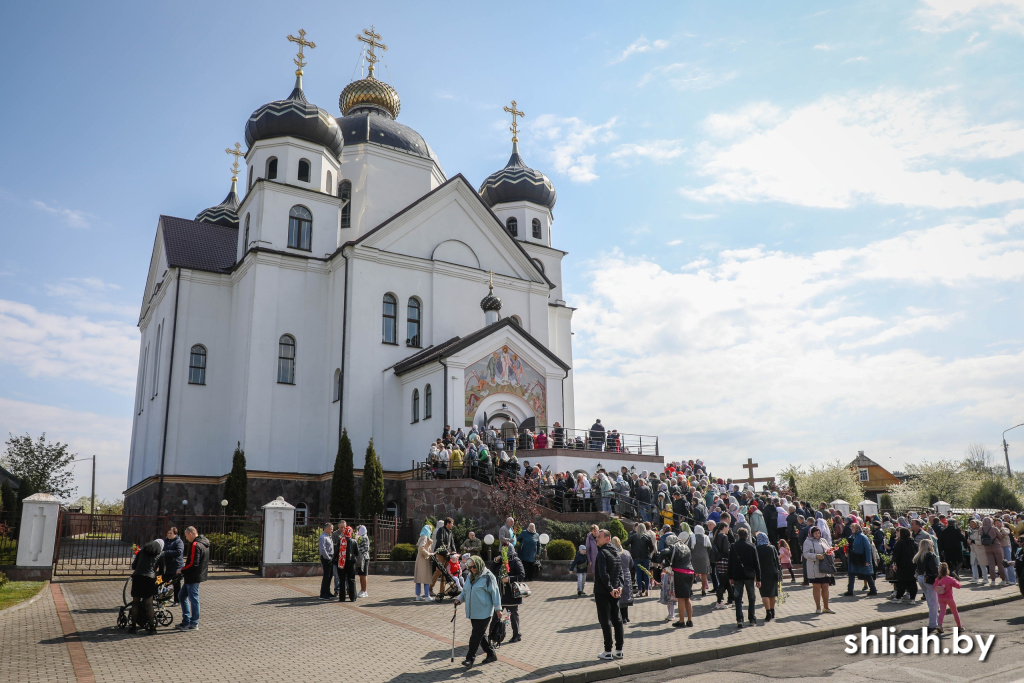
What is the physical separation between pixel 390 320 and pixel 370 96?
14.2m

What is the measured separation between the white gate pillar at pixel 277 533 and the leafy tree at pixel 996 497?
40642 millimetres

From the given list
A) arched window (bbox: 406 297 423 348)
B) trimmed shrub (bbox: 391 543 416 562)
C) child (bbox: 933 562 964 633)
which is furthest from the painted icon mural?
child (bbox: 933 562 964 633)

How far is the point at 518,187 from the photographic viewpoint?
39.7m

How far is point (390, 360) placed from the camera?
98.7 feet

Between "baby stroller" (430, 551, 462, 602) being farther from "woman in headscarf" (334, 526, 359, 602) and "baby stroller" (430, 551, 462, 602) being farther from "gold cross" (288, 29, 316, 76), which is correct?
"gold cross" (288, 29, 316, 76)

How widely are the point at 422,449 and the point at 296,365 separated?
6.68m

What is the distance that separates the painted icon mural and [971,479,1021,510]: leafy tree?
2998cm

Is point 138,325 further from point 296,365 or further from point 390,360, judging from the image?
point 390,360

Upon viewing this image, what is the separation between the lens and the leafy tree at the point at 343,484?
26.3 metres

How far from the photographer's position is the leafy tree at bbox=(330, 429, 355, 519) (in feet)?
86.2

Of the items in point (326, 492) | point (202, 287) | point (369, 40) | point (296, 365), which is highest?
point (369, 40)

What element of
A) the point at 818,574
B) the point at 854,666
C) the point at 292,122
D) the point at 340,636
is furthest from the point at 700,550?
the point at 292,122

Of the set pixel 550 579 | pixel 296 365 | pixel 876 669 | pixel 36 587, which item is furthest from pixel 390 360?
pixel 876 669

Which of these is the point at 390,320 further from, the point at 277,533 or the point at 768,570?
the point at 768,570
